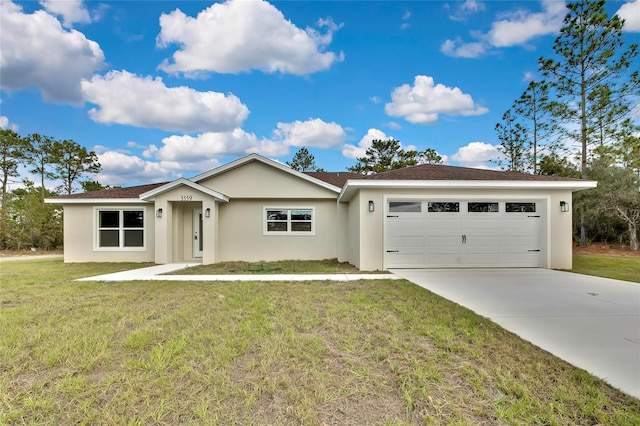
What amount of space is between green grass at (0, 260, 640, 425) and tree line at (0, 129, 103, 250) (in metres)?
18.7

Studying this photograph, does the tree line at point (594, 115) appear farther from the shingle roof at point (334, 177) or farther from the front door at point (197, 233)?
the front door at point (197, 233)

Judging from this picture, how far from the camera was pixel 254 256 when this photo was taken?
522 inches

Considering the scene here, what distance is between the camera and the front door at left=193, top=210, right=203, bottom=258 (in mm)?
13505

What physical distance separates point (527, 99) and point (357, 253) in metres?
19.6

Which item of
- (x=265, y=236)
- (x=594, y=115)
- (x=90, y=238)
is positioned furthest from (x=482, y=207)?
(x=90, y=238)

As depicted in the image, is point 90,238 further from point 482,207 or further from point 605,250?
point 605,250

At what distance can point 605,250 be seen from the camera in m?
17.1

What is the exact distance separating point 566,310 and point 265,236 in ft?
33.7

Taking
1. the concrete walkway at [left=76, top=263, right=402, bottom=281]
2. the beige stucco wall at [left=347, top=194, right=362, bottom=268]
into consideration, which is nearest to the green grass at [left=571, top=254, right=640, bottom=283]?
the concrete walkway at [left=76, top=263, right=402, bottom=281]

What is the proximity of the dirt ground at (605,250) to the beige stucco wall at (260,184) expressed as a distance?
14.3 meters

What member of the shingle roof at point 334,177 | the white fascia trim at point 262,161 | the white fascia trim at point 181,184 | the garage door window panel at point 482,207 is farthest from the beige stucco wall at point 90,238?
the garage door window panel at point 482,207

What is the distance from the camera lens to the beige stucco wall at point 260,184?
43.1ft

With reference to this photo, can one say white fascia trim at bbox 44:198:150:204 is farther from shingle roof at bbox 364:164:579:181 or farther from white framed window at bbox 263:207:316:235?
shingle roof at bbox 364:164:579:181

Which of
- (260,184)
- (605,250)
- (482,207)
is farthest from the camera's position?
(605,250)
